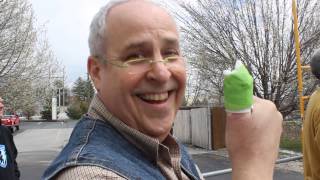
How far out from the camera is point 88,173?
119cm

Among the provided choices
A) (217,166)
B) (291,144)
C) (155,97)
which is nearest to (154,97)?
(155,97)

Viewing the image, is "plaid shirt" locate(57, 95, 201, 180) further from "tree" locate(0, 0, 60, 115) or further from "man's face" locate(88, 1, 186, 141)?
"tree" locate(0, 0, 60, 115)

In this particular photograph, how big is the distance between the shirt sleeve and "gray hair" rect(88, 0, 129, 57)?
0.39 metres

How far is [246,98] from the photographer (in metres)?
1.13

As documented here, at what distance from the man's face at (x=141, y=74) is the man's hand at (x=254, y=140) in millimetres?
295

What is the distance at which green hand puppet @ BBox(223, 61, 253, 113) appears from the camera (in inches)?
44.1

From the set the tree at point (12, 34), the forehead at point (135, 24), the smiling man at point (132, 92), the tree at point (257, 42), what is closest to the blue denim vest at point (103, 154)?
the smiling man at point (132, 92)

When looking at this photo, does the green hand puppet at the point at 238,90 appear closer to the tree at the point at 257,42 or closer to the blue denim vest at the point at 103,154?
the blue denim vest at the point at 103,154

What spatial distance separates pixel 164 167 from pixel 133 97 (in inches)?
9.2

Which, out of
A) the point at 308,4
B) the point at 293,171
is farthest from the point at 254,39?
the point at 293,171

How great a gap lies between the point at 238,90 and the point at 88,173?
408 millimetres

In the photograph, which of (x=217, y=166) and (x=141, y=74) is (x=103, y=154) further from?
(x=217, y=166)

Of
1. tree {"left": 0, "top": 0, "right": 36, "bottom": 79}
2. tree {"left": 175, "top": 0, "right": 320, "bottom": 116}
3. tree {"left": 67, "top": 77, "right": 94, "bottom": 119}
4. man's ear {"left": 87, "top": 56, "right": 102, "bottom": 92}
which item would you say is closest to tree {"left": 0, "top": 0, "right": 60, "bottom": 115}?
tree {"left": 0, "top": 0, "right": 36, "bottom": 79}

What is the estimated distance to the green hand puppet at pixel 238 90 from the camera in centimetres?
112
